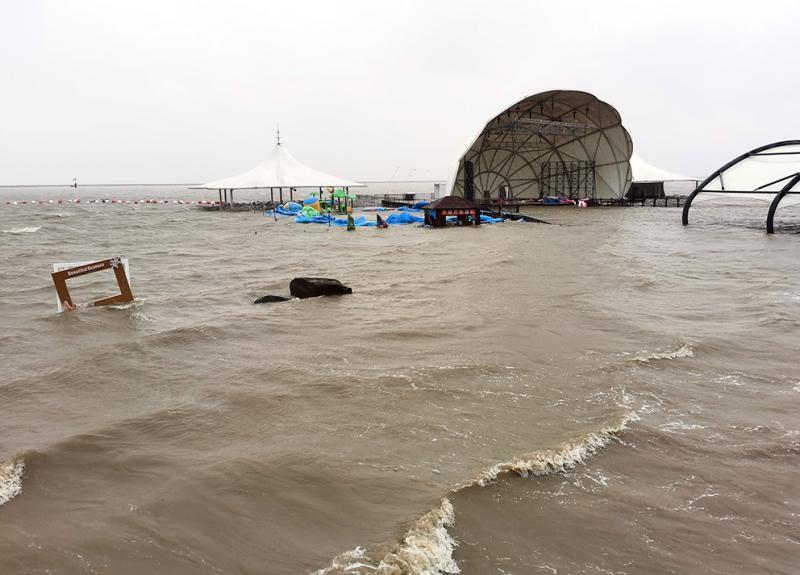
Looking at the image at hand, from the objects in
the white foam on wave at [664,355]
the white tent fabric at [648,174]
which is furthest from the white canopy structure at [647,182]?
the white foam on wave at [664,355]

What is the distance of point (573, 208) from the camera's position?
4519 centimetres

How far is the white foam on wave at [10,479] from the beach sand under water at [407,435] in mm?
20

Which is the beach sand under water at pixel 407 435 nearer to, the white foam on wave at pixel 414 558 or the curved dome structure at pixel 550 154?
the white foam on wave at pixel 414 558

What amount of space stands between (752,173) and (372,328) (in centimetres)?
2767

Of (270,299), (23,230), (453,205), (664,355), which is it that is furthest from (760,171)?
(23,230)

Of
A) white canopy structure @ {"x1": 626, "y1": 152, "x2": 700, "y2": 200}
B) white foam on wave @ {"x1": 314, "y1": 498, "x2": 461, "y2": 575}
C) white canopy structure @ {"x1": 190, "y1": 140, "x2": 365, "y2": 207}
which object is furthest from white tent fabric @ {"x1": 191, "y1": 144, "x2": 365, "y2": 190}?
white foam on wave @ {"x1": 314, "y1": 498, "x2": 461, "y2": 575}

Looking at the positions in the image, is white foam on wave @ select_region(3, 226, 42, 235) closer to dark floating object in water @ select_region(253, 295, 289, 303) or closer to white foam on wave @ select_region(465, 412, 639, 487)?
dark floating object in water @ select_region(253, 295, 289, 303)

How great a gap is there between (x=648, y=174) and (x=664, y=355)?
48.0 metres

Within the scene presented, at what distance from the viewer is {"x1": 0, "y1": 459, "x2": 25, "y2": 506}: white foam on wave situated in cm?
404

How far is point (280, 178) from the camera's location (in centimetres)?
4694

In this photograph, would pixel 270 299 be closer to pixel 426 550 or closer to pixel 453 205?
pixel 426 550

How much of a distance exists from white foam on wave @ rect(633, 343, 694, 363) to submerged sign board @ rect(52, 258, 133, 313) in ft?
32.7

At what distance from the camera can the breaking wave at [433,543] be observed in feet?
10.5

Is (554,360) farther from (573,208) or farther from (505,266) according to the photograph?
(573,208)
